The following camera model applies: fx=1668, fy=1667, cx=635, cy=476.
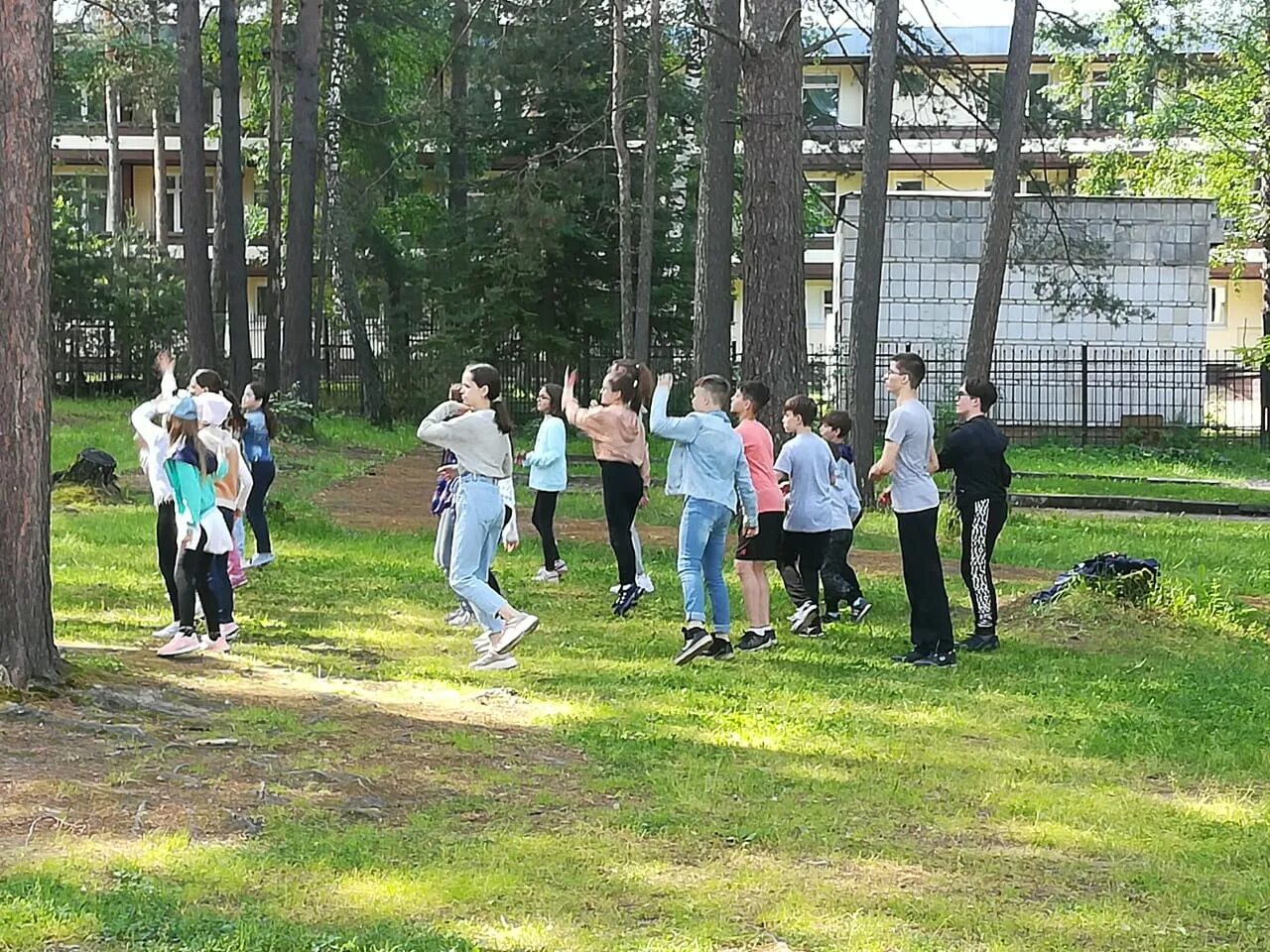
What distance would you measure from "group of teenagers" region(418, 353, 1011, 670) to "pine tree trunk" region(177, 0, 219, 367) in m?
14.8

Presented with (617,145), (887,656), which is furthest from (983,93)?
(887,656)

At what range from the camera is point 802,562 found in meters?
10.8

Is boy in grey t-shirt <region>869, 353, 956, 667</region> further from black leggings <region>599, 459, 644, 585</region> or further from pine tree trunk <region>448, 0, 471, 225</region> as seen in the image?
pine tree trunk <region>448, 0, 471, 225</region>

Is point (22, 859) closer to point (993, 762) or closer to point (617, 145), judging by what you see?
point (993, 762)

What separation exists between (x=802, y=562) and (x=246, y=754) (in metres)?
4.60

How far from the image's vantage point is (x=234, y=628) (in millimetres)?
10031

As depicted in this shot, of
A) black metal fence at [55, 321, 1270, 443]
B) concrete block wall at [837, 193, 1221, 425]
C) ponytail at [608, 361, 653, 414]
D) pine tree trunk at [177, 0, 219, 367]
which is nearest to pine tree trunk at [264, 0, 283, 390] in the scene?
black metal fence at [55, 321, 1270, 443]

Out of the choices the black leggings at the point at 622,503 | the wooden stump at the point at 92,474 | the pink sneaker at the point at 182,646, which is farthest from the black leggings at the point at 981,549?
the wooden stump at the point at 92,474

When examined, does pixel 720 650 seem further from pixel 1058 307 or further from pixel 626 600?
pixel 1058 307

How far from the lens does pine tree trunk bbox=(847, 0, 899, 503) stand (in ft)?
59.4

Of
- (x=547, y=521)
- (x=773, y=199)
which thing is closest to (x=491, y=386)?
(x=547, y=521)

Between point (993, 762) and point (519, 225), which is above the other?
point (519, 225)

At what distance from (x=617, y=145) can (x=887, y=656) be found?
1827 centimetres

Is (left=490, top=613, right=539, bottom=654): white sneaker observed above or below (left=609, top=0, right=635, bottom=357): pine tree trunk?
below
